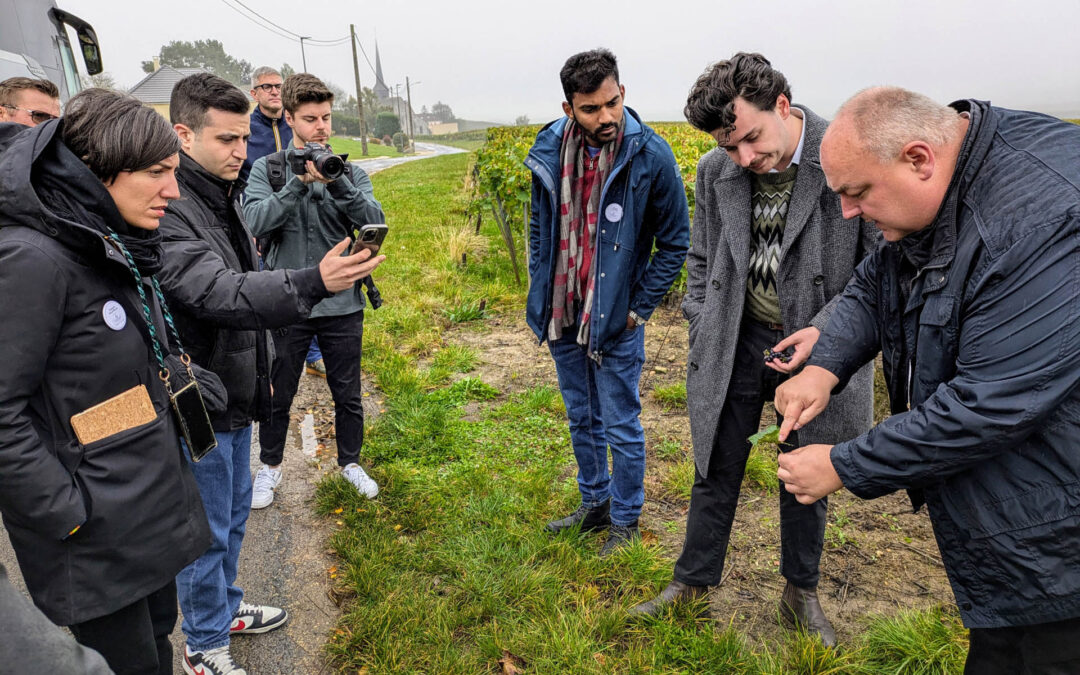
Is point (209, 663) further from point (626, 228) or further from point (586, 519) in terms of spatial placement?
point (626, 228)

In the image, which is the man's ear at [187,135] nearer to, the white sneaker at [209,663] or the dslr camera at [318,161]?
the dslr camera at [318,161]

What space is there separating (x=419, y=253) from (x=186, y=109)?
687 centimetres

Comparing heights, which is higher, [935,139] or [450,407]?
[935,139]

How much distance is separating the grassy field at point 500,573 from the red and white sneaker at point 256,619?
273mm

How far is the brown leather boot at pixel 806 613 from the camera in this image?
260 cm

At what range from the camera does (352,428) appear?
149 inches

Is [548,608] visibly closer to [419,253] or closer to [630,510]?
[630,510]

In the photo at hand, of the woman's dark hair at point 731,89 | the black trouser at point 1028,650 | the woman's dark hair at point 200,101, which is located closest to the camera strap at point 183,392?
the woman's dark hair at point 200,101

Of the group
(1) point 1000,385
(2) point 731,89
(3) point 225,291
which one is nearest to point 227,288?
(3) point 225,291

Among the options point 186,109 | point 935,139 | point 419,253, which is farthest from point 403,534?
point 419,253

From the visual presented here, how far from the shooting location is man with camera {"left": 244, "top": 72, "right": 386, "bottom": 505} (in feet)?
10.3

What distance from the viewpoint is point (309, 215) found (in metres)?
3.40

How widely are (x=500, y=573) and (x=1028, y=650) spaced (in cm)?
196

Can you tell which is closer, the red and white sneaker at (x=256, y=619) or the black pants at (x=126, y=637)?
the black pants at (x=126, y=637)
